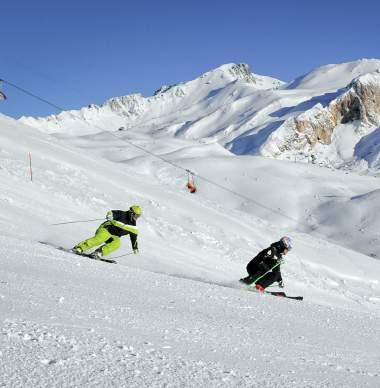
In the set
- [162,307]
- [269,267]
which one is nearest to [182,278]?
[269,267]

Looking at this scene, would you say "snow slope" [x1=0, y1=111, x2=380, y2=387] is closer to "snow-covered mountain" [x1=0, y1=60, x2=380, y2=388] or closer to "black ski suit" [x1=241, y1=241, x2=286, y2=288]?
"snow-covered mountain" [x1=0, y1=60, x2=380, y2=388]

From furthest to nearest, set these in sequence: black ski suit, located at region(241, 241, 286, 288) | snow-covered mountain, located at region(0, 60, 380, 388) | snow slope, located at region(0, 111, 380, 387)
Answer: black ski suit, located at region(241, 241, 286, 288), snow-covered mountain, located at region(0, 60, 380, 388), snow slope, located at region(0, 111, 380, 387)

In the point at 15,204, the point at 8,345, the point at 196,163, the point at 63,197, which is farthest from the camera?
the point at 196,163

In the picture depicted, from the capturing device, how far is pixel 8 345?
445 centimetres

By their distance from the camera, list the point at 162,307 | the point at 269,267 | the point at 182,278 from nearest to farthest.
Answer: the point at 162,307
the point at 182,278
the point at 269,267

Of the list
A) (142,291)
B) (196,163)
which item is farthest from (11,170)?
(196,163)

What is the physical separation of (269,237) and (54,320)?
793 inches

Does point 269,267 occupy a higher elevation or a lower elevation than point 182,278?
lower

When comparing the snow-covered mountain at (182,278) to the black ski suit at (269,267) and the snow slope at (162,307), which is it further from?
the black ski suit at (269,267)

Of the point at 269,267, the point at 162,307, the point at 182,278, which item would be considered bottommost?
the point at 269,267

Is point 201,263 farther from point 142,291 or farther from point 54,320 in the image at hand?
point 54,320

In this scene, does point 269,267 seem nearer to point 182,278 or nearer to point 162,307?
point 182,278

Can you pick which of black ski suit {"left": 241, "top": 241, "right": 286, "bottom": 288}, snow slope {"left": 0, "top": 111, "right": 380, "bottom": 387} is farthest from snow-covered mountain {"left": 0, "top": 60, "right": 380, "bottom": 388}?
black ski suit {"left": 241, "top": 241, "right": 286, "bottom": 288}

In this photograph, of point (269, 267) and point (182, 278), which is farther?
point (269, 267)
